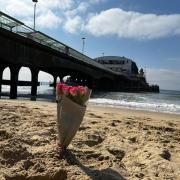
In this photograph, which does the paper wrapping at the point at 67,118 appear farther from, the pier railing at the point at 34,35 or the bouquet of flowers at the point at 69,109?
the pier railing at the point at 34,35

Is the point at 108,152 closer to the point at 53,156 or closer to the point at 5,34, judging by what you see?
the point at 53,156

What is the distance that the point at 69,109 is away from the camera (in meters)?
4.88

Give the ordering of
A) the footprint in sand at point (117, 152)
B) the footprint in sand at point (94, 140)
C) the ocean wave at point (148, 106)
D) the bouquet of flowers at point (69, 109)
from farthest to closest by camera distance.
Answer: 1. the ocean wave at point (148, 106)
2. the footprint in sand at point (94, 140)
3. the footprint in sand at point (117, 152)
4. the bouquet of flowers at point (69, 109)

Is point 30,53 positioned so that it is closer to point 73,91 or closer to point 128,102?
point 128,102

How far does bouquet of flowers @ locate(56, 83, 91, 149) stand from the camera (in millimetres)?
4883

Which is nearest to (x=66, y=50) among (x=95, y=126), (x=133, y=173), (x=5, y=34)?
(x=5, y=34)

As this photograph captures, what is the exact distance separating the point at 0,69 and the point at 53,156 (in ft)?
100

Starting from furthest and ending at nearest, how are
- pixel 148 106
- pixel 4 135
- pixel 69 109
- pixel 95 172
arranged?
1. pixel 148 106
2. pixel 4 135
3. pixel 69 109
4. pixel 95 172

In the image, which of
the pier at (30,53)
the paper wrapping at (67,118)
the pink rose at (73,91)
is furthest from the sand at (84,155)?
the pier at (30,53)

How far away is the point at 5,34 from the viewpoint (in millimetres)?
25891

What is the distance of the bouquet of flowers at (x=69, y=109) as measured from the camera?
16.0ft

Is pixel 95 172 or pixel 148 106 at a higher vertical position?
pixel 95 172

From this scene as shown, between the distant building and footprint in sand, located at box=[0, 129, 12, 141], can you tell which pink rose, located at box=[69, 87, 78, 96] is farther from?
the distant building

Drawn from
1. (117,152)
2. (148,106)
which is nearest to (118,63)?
(148,106)
